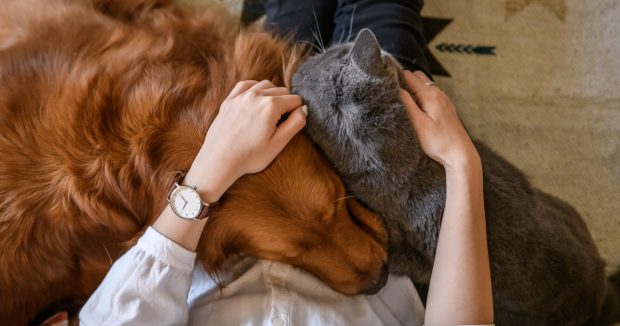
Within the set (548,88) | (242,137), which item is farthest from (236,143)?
(548,88)

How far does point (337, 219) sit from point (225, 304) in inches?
12.0

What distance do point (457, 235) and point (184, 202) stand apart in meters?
0.51

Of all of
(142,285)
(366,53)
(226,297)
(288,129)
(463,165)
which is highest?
(366,53)

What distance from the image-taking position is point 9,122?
2.77 ft

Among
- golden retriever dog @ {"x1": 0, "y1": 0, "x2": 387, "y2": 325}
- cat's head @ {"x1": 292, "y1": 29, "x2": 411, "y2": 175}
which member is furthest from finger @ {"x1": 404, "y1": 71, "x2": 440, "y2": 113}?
golden retriever dog @ {"x1": 0, "y1": 0, "x2": 387, "y2": 325}

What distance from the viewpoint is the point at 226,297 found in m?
1.01

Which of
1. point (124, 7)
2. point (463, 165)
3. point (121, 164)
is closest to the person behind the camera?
point (121, 164)

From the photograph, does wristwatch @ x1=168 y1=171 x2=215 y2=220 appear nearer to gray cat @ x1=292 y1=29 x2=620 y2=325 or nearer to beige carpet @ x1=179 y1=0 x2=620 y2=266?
gray cat @ x1=292 y1=29 x2=620 y2=325

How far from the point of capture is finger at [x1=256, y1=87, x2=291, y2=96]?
880mm

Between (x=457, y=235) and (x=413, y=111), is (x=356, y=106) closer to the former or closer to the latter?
(x=413, y=111)

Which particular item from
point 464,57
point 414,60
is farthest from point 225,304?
point 464,57

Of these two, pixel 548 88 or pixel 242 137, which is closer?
pixel 242 137

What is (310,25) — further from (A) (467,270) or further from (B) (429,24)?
(A) (467,270)

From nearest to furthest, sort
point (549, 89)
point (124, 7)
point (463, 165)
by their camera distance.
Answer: point (463, 165), point (124, 7), point (549, 89)
